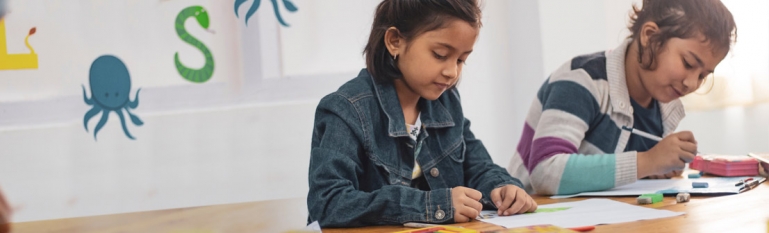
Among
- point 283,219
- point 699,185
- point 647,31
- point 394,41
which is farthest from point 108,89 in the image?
point 283,219

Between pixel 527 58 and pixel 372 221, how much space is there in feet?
5.30

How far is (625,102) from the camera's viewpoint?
4.30 ft

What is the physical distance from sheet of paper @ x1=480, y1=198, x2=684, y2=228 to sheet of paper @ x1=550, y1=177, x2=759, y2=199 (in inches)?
A: 5.0

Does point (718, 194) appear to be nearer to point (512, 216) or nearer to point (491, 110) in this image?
point (512, 216)

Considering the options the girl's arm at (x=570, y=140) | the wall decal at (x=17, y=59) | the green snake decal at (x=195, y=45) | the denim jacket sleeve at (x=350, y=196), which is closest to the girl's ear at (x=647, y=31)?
the girl's arm at (x=570, y=140)

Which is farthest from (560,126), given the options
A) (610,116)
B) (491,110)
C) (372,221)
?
(491,110)

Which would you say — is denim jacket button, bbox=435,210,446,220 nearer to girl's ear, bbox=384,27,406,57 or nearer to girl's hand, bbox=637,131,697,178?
girl's ear, bbox=384,27,406,57

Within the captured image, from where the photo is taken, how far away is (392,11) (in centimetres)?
105

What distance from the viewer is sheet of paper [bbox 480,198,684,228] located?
0.81 m

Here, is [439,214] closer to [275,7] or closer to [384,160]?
[384,160]

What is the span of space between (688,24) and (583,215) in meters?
0.58

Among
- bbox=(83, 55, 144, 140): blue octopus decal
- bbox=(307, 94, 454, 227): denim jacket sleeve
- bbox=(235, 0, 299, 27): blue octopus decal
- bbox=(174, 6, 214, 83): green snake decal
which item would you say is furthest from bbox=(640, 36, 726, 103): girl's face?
bbox=(83, 55, 144, 140): blue octopus decal

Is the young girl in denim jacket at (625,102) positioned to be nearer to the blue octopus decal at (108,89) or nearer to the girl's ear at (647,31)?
the girl's ear at (647,31)

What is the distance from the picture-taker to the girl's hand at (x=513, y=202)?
0.92 m
